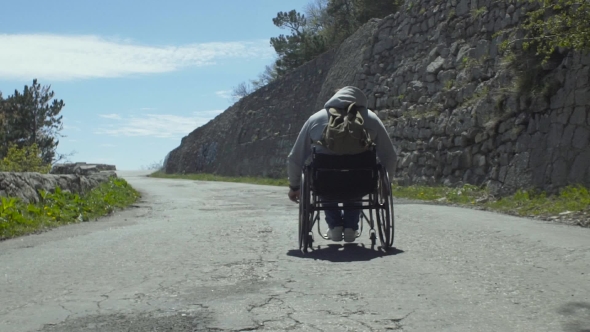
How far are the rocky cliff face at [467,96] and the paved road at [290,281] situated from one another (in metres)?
6.21

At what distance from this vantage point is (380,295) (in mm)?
5312

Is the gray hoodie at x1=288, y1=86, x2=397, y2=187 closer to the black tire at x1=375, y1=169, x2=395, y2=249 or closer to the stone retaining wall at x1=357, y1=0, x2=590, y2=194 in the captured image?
the black tire at x1=375, y1=169, x2=395, y2=249

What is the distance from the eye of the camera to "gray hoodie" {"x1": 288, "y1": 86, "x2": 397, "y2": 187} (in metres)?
7.56

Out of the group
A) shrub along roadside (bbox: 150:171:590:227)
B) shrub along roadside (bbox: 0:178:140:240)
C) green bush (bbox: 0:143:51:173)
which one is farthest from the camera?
green bush (bbox: 0:143:51:173)

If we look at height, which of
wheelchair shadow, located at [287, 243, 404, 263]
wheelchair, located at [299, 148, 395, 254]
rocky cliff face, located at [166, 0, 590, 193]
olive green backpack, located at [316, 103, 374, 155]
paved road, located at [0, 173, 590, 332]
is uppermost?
rocky cliff face, located at [166, 0, 590, 193]

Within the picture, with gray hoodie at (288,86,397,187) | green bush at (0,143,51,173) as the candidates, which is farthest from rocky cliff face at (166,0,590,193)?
green bush at (0,143,51,173)

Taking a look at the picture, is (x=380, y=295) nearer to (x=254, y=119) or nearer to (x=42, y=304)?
(x=42, y=304)

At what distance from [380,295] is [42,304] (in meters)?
2.24

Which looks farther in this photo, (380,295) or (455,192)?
(455,192)

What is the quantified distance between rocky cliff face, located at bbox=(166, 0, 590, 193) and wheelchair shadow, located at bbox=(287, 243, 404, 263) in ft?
25.4

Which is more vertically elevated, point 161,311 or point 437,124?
point 437,124

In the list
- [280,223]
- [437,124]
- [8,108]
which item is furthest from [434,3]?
[8,108]

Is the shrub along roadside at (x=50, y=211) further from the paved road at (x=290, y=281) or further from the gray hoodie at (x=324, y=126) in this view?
the gray hoodie at (x=324, y=126)

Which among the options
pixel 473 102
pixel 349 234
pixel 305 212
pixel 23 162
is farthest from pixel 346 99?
pixel 23 162
